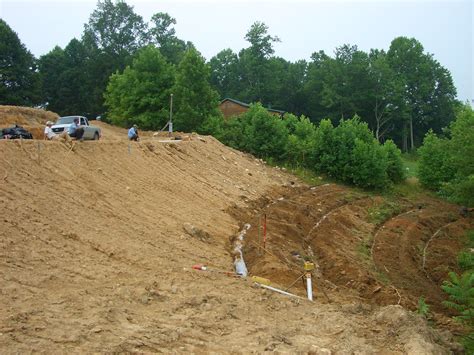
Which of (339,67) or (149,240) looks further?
(339,67)

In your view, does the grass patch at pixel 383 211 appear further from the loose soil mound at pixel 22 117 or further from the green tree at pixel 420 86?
the green tree at pixel 420 86

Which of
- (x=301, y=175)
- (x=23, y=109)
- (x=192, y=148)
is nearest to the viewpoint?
(x=192, y=148)

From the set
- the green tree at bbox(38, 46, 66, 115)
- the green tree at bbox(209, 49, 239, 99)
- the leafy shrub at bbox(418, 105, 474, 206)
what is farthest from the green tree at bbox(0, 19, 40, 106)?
the leafy shrub at bbox(418, 105, 474, 206)

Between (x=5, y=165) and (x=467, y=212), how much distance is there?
28420 millimetres

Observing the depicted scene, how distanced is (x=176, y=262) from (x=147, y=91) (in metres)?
37.0

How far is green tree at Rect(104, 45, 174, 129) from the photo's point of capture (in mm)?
46500

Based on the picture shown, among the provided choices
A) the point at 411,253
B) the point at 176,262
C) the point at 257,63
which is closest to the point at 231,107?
the point at 257,63

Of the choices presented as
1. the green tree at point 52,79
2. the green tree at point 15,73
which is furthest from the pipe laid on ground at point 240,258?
the green tree at point 52,79

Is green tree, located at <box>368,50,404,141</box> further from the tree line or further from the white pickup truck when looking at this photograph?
the white pickup truck

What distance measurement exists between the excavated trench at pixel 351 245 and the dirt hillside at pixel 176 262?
93 millimetres

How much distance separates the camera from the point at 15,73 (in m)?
57.4

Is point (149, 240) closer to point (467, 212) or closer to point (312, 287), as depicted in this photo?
point (312, 287)

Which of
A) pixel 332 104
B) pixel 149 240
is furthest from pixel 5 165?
pixel 332 104

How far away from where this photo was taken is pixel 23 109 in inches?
1599
